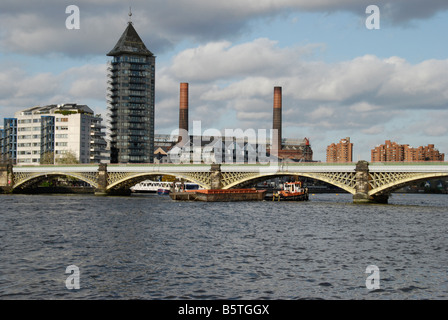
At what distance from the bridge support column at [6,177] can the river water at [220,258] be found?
101 m

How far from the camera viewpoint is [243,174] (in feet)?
412

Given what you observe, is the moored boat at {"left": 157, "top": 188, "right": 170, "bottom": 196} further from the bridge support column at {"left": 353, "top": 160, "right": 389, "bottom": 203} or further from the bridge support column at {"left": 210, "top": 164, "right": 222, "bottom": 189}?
the bridge support column at {"left": 353, "top": 160, "right": 389, "bottom": 203}

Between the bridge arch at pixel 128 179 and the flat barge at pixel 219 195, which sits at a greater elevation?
the bridge arch at pixel 128 179

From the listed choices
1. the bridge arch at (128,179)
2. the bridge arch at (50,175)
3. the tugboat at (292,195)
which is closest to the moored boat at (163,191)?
the bridge arch at (128,179)

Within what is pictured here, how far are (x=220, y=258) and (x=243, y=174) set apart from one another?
3345 inches

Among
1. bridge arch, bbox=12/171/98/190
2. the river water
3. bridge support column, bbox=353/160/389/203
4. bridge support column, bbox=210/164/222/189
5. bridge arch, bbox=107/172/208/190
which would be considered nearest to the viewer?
the river water

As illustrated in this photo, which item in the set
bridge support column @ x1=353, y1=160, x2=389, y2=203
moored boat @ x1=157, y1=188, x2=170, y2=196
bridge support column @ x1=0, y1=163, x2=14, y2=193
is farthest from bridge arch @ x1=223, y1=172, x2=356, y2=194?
bridge support column @ x1=0, y1=163, x2=14, y2=193

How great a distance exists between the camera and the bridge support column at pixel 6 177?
538ft

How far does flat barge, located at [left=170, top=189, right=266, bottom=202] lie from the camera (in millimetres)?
119812

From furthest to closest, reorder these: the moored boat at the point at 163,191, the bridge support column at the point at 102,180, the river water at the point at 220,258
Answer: the moored boat at the point at 163,191 → the bridge support column at the point at 102,180 → the river water at the point at 220,258

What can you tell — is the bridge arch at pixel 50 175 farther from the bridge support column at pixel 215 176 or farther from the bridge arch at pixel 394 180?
the bridge arch at pixel 394 180

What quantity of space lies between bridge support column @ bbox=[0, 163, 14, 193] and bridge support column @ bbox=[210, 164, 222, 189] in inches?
2761

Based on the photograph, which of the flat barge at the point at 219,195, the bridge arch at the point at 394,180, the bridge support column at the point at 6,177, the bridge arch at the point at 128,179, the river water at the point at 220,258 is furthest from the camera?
the bridge support column at the point at 6,177

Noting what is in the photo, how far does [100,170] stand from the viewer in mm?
144875
